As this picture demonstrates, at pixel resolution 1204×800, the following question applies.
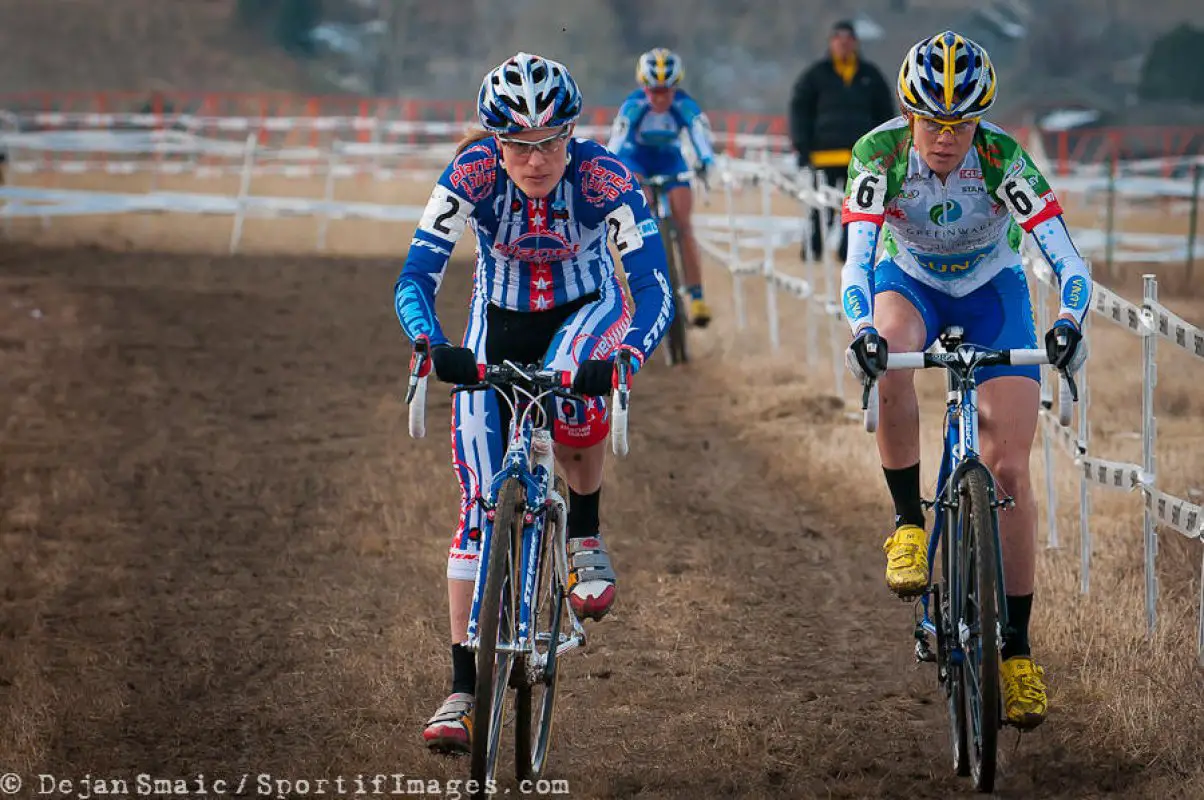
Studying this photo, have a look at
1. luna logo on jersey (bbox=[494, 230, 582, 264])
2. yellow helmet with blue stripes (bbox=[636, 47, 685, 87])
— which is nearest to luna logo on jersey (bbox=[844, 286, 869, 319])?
luna logo on jersey (bbox=[494, 230, 582, 264])

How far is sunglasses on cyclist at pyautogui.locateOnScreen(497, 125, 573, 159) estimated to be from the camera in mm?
5371

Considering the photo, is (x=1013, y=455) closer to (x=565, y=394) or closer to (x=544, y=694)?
(x=565, y=394)

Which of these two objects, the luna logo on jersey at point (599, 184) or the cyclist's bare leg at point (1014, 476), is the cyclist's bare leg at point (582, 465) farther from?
the cyclist's bare leg at point (1014, 476)

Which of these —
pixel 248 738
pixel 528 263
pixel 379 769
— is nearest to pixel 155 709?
pixel 248 738

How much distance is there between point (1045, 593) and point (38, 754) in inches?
165

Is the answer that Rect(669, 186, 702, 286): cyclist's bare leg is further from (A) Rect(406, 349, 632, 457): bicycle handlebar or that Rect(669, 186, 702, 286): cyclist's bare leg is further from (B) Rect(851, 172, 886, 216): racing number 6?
(A) Rect(406, 349, 632, 457): bicycle handlebar

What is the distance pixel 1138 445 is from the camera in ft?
34.4

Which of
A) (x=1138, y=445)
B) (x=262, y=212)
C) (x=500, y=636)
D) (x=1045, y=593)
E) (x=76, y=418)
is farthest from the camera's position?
(x=262, y=212)

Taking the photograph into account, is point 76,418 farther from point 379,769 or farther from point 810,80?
point 810,80

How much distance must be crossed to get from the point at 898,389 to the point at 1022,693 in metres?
1.09

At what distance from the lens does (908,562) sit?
5578 mm

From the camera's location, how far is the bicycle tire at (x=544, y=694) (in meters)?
5.18

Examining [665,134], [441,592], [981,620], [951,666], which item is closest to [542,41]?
[665,134]

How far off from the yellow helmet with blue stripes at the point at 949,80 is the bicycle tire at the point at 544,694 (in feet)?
5.49
